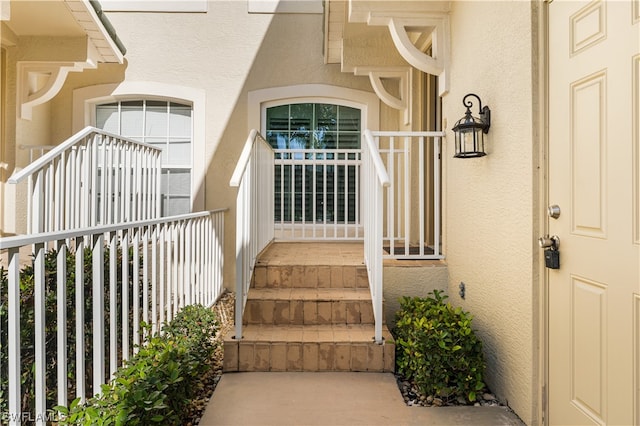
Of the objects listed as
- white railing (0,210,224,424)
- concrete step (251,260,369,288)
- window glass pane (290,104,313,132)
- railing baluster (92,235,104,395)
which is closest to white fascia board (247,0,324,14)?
window glass pane (290,104,313,132)

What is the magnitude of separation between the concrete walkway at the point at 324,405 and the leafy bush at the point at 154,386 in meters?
0.24

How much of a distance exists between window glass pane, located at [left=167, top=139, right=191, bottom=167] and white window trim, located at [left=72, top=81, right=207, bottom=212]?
0.67ft

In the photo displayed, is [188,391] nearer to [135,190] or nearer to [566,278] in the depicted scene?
[566,278]

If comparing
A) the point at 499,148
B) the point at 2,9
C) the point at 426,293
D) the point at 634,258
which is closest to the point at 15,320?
the point at 634,258

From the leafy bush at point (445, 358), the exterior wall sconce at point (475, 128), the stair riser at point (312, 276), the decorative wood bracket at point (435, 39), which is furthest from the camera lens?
the stair riser at point (312, 276)

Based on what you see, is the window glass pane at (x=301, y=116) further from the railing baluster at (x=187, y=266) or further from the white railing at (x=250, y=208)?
the railing baluster at (x=187, y=266)

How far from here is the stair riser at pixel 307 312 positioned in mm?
2953

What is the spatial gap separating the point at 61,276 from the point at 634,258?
6.69ft

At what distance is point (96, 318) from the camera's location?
1745mm

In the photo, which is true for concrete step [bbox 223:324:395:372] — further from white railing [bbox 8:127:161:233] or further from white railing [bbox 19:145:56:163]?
white railing [bbox 19:145:56:163]

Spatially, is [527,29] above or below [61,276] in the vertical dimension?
above

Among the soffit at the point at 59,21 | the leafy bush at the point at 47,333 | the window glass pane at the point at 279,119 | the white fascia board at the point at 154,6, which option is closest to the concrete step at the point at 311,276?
the leafy bush at the point at 47,333

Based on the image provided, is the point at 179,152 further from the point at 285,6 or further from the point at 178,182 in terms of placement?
the point at 285,6

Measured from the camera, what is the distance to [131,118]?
5.17 metres
